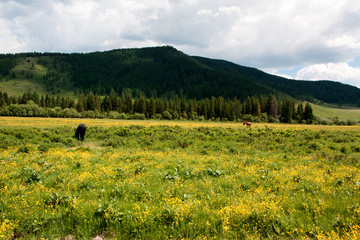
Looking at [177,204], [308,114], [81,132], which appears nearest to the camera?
[177,204]

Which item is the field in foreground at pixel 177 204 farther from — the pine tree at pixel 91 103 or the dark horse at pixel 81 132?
the pine tree at pixel 91 103

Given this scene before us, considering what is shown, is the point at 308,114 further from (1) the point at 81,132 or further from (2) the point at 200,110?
(1) the point at 81,132

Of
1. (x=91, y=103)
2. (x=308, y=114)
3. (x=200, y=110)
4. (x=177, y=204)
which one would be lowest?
(x=177, y=204)

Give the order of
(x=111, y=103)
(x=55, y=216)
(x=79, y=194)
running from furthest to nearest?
(x=111, y=103)
(x=79, y=194)
(x=55, y=216)

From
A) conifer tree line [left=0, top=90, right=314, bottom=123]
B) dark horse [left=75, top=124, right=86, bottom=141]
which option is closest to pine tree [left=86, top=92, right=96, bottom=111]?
conifer tree line [left=0, top=90, right=314, bottom=123]

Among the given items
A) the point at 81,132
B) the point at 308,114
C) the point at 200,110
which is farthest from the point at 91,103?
the point at 308,114

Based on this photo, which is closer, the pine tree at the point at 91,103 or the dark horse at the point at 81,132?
the dark horse at the point at 81,132

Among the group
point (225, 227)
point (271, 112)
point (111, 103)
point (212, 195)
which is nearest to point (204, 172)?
point (212, 195)

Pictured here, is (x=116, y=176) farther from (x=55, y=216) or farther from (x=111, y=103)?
(x=111, y=103)

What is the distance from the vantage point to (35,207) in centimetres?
584

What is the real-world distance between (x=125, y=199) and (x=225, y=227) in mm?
3366

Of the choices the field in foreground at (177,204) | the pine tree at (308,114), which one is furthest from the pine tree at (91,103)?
the pine tree at (308,114)

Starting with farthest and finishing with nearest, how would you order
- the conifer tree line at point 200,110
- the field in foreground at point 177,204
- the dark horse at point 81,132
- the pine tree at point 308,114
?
the conifer tree line at point 200,110 → the pine tree at point 308,114 → the dark horse at point 81,132 → the field in foreground at point 177,204

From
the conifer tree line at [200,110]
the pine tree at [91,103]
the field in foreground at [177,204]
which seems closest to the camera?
the field in foreground at [177,204]
